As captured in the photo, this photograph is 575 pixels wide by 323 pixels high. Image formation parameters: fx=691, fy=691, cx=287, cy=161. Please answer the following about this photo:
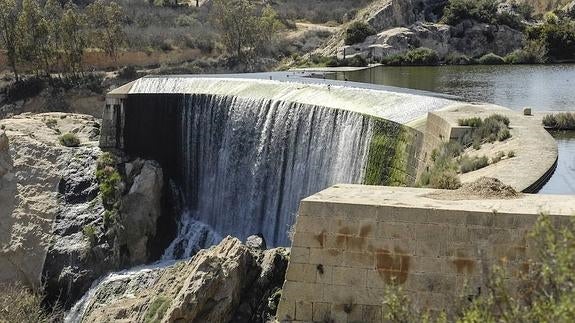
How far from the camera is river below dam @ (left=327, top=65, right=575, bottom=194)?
22562mm

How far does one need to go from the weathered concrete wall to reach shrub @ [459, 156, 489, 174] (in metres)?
3.44

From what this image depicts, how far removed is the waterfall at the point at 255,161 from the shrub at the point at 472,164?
4445mm

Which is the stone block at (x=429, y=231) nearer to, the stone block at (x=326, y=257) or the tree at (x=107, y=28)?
the stone block at (x=326, y=257)

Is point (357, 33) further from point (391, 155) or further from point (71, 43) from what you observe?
point (391, 155)

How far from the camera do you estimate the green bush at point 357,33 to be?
41.7 m

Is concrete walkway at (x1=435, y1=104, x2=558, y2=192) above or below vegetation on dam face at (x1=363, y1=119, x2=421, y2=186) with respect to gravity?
above

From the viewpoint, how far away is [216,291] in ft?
40.7

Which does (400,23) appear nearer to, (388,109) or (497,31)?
(497,31)

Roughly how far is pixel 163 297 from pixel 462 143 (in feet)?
22.4

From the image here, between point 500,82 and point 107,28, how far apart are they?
82.5ft

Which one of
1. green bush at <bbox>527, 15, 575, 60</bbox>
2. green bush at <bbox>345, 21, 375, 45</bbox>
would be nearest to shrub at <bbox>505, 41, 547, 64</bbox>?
green bush at <bbox>527, 15, 575, 60</bbox>

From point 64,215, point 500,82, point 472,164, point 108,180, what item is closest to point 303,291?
point 472,164

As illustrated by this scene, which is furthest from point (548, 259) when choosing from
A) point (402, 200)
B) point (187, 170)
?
point (187, 170)

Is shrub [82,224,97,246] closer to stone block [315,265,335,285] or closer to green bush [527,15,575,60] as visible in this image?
stone block [315,265,335,285]
